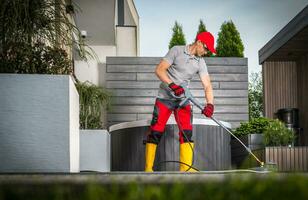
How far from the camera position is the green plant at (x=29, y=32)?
11.8 feet

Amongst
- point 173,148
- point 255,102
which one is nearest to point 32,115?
point 173,148

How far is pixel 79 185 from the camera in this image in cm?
119

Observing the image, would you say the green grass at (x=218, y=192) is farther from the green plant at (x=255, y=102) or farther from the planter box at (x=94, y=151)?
the green plant at (x=255, y=102)

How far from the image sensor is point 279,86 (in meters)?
11.3

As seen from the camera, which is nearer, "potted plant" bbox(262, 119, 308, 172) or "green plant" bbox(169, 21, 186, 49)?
"potted plant" bbox(262, 119, 308, 172)

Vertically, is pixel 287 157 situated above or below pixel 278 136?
below

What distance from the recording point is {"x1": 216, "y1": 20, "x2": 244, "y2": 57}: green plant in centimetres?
1222

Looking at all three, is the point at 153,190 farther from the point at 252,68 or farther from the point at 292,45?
the point at 252,68

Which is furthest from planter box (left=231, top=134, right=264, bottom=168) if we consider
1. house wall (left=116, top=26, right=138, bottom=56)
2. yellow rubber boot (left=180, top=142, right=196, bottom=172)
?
house wall (left=116, top=26, right=138, bottom=56)

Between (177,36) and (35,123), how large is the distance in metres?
11.4

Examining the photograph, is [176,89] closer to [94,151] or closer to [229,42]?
[94,151]

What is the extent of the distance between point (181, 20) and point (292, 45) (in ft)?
18.6

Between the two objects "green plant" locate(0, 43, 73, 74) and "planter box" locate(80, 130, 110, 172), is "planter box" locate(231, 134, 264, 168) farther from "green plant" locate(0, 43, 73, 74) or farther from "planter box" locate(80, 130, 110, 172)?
"green plant" locate(0, 43, 73, 74)

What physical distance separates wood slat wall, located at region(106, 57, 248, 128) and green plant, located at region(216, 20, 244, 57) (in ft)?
3.76
